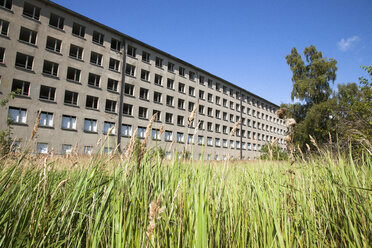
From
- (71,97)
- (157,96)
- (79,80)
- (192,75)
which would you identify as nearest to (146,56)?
(157,96)

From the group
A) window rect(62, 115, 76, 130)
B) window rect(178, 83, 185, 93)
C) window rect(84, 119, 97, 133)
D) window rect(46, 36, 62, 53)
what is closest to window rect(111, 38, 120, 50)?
window rect(46, 36, 62, 53)

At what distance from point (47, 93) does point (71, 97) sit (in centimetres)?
251

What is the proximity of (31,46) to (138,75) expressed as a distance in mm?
13059

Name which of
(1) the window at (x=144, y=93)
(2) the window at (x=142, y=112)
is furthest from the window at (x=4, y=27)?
(2) the window at (x=142, y=112)

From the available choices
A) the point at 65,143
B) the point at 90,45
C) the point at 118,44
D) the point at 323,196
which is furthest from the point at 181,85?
the point at 323,196

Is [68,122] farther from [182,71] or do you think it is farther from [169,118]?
[182,71]

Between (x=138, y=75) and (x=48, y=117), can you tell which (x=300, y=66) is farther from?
(x=48, y=117)

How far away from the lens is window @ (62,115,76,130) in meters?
22.8

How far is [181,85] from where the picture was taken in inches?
1478

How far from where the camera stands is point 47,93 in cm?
2280

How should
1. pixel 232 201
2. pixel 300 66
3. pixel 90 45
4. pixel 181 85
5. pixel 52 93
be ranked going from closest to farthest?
pixel 232 201
pixel 52 93
pixel 90 45
pixel 300 66
pixel 181 85

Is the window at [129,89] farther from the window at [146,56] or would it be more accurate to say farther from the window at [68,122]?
the window at [68,122]

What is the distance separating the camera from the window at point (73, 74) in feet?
80.8

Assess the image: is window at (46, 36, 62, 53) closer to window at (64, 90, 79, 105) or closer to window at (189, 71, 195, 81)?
window at (64, 90, 79, 105)
